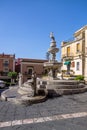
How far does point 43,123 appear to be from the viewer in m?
5.72

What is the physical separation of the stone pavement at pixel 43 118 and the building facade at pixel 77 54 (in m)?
19.5

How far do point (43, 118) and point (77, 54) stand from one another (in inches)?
891

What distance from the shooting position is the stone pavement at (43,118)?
17.7 ft

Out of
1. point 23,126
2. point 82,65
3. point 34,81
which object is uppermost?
point 82,65

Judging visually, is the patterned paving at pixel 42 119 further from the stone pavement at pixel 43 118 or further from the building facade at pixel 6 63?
the building facade at pixel 6 63

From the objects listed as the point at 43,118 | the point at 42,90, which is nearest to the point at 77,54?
the point at 42,90

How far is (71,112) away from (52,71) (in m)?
7.65

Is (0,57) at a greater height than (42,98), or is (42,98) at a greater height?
(0,57)

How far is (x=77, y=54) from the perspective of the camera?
2783 cm

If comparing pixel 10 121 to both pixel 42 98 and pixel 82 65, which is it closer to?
pixel 42 98

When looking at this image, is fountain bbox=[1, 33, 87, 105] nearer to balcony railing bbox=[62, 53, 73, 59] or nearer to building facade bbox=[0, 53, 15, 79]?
balcony railing bbox=[62, 53, 73, 59]

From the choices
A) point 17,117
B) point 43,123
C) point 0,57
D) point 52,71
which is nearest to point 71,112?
point 43,123

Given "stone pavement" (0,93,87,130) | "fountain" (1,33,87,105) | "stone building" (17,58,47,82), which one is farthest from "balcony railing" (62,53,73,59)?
"stone pavement" (0,93,87,130)

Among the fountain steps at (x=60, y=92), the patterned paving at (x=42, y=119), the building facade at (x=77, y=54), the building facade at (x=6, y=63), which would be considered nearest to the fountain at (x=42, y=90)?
the fountain steps at (x=60, y=92)
